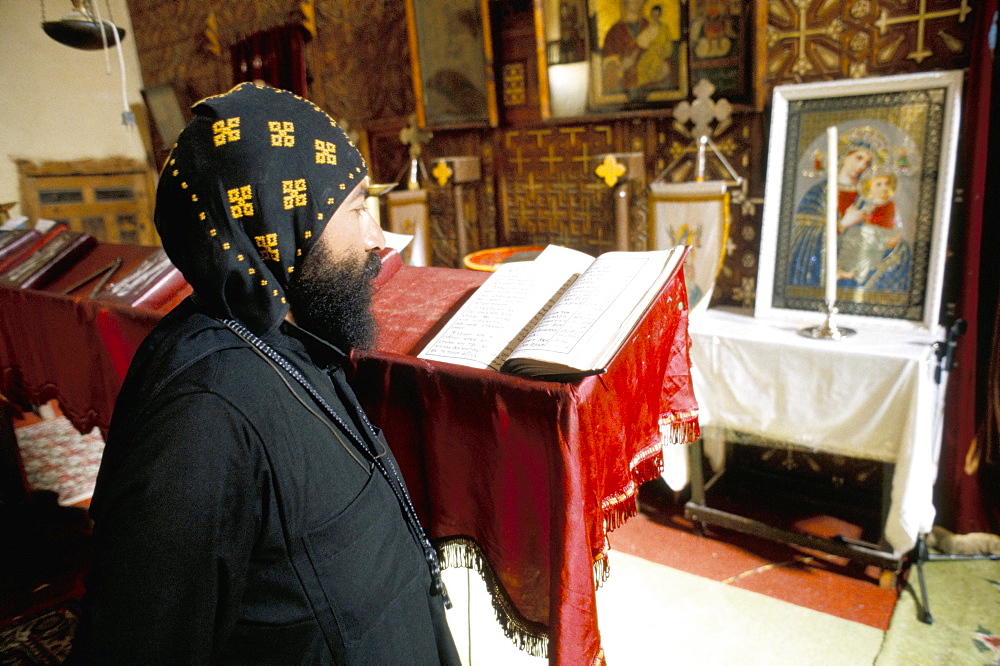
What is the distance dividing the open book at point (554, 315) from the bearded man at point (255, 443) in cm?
23

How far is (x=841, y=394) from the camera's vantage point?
7.77 feet

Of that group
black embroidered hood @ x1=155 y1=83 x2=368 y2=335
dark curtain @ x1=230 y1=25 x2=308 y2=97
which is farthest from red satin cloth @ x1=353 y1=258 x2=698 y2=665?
dark curtain @ x1=230 y1=25 x2=308 y2=97

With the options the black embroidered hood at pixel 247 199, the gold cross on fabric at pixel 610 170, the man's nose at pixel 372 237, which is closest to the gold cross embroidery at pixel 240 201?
the black embroidered hood at pixel 247 199

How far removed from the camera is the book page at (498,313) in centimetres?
115

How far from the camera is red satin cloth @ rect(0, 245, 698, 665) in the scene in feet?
3.34

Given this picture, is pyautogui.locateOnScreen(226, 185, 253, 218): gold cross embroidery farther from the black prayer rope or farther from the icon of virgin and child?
the icon of virgin and child

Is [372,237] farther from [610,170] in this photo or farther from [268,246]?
[610,170]

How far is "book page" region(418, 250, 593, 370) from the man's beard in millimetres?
146

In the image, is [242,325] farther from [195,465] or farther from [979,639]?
[979,639]

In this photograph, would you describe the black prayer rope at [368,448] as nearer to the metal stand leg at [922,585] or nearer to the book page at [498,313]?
the book page at [498,313]

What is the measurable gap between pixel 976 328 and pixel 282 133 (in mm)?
2634

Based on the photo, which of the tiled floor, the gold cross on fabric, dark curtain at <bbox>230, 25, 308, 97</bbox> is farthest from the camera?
dark curtain at <bbox>230, 25, 308, 97</bbox>

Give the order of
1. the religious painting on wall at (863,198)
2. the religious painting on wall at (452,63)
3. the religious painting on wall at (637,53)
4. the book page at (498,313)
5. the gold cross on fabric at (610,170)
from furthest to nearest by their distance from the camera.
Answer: the religious painting on wall at (452,63) < the gold cross on fabric at (610,170) < the religious painting on wall at (637,53) < the religious painting on wall at (863,198) < the book page at (498,313)

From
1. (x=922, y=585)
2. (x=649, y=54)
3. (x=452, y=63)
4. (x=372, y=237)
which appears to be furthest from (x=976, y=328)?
(x=452, y=63)
